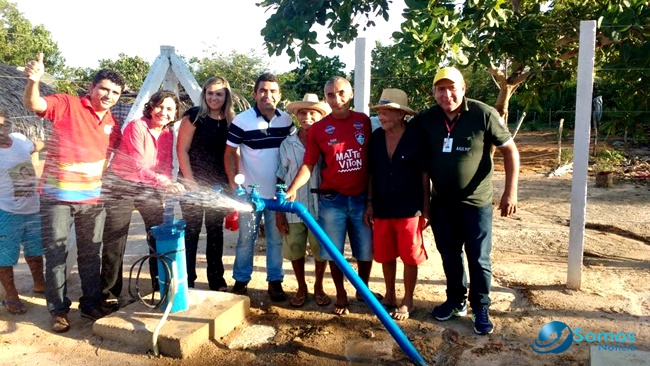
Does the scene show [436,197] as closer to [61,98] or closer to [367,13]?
[367,13]

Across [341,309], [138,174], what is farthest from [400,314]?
[138,174]

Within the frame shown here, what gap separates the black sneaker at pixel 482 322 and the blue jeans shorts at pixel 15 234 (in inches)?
130

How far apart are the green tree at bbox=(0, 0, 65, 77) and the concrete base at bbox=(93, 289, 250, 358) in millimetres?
21595

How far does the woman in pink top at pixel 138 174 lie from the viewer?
3762mm

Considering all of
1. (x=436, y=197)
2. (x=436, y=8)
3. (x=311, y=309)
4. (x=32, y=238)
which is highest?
(x=436, y=8)

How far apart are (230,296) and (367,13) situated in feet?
9.31

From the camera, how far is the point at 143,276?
15.9 feet

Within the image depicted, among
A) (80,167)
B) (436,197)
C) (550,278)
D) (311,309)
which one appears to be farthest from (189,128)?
(550,278)

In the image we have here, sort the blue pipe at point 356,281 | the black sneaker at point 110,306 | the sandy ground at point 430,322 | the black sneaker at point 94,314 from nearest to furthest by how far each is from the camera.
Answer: the blue pipe at point 356,281 < the sandy ground at point 430,322 < the black sneaker at point 94,314 < the black sneaker at point 110,306

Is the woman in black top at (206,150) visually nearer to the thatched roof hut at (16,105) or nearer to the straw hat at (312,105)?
the straw hat at (312,105)

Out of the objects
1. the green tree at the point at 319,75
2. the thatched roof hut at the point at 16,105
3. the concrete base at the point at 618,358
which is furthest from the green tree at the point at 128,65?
the concrete base at the point at 618,358

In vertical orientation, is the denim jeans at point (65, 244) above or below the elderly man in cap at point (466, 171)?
below

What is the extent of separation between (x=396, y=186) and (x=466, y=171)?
1.53 feet

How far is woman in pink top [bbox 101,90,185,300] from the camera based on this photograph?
3762 millimetres
